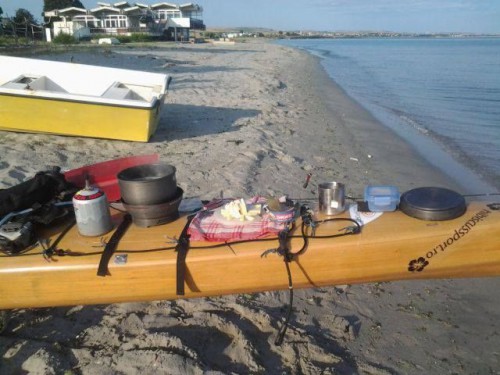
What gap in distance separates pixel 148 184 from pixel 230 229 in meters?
0.54

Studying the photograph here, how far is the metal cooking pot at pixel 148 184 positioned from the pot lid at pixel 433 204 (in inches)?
56.9

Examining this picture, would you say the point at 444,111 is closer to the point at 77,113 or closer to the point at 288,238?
the point at 77,113

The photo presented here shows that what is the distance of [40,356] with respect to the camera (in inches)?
97.0

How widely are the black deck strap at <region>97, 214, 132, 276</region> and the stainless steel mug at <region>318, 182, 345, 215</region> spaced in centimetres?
124

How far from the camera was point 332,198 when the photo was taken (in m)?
2.70

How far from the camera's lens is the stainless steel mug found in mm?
2693

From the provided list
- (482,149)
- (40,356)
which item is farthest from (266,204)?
(482,149)

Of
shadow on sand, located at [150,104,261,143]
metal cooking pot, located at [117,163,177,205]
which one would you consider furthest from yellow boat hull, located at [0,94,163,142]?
metal cooking pot, located at [117,163,177,205]

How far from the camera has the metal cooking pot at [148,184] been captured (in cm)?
246

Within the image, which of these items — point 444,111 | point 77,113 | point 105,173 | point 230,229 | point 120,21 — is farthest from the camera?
point 120,21

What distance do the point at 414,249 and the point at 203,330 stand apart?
1.41 m

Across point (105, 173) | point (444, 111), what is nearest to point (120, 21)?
point (444, 111)

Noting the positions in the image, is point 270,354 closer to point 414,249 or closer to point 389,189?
point 414,249

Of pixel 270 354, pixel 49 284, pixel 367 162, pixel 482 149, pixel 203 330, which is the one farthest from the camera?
pixel 482 149
